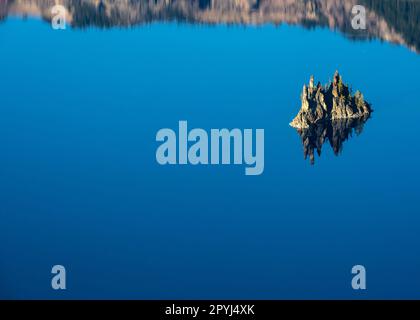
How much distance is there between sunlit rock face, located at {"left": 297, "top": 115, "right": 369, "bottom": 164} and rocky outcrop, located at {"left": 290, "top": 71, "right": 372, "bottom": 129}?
18 centimetres

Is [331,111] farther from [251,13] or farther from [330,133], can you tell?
[251,13]

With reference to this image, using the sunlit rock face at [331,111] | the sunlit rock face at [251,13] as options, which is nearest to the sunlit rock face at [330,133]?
the sunlit rock face at [331,111]

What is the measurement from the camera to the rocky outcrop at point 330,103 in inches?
1742

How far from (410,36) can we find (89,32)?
10812mm

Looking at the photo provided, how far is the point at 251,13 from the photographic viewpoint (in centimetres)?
4991

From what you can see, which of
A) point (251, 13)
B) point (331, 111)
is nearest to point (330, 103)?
point (331, 111)

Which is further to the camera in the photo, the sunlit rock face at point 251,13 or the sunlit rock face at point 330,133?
the sunlit rock face at point 251,13

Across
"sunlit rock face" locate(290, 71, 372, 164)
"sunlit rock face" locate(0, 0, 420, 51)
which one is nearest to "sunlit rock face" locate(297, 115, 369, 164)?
"sunlit rock face" locate(290, 71, 372, 164)

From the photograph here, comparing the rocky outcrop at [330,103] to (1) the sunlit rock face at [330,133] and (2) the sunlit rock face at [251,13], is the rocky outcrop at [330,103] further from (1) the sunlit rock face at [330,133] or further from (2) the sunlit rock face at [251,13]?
(2) the sunlit rock face at [251,13]

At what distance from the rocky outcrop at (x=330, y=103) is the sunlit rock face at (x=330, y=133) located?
18cm

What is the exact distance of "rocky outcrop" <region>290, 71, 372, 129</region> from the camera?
44.2m
